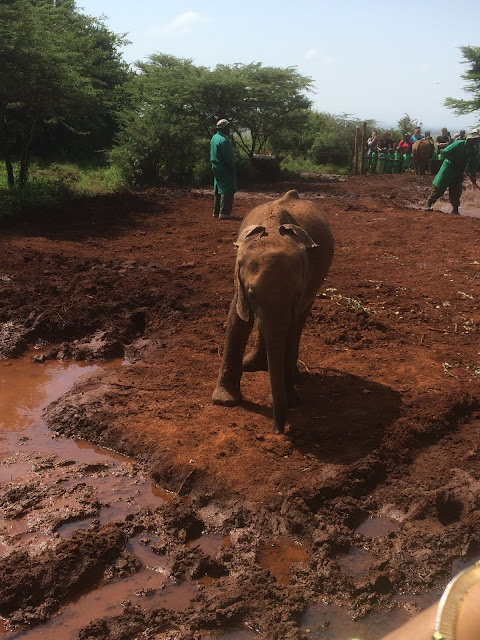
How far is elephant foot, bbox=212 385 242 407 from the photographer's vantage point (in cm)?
578

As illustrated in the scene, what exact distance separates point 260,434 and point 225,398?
A: 2.04ft

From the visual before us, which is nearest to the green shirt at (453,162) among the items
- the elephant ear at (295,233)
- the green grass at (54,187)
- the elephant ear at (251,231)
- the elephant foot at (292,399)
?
the green grass at (54,187)

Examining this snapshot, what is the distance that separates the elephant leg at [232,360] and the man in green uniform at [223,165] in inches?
353

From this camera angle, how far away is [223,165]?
14094 mm

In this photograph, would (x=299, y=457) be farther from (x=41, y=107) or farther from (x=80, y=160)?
(x=80, y=160)

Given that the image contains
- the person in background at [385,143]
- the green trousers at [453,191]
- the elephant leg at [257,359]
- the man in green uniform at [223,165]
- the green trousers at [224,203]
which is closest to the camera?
the elephant leg at [257,359]

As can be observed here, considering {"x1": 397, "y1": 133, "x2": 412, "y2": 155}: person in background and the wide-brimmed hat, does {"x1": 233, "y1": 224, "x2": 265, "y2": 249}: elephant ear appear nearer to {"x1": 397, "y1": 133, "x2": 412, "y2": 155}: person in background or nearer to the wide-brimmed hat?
the wide-brimmed hat

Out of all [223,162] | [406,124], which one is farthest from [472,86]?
[223,162]

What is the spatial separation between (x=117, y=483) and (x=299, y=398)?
73.2 inches

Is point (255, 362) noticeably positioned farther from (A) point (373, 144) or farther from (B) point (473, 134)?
(A) point (373, 144)

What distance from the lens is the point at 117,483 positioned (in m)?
4.98

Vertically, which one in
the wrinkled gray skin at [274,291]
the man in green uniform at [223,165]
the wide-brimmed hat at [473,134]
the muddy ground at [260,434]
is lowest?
the muddy ground at [260,434]

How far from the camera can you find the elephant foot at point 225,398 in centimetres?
578

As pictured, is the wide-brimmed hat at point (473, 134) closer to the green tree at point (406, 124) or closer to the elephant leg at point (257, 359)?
the elephant leg at point (257, 359)
